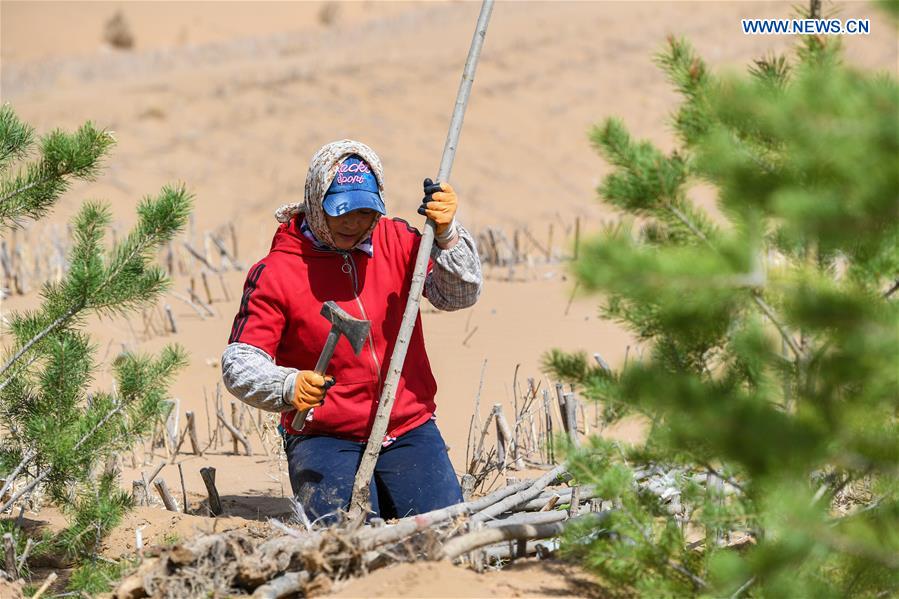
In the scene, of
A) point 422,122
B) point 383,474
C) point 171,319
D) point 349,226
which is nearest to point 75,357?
point 349,226

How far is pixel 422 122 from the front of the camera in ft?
Result: 53.5

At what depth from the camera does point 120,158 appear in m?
14.8

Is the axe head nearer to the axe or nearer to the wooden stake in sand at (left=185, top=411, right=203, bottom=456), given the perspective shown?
the axe

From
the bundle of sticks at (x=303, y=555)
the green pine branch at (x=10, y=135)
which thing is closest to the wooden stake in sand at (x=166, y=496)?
the bundle of sticks at (x=303, y=555)

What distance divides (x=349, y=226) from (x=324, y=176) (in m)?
0.19

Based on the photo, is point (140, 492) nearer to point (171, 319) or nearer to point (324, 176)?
point (324, 176)

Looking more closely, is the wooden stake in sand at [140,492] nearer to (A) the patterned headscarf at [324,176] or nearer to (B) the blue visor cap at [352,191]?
(A) the patterned headscarf at [324,176]

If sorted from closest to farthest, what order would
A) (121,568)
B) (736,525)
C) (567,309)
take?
(736,525) → (121,568) → (567,309)

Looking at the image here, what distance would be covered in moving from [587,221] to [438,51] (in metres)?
6.70

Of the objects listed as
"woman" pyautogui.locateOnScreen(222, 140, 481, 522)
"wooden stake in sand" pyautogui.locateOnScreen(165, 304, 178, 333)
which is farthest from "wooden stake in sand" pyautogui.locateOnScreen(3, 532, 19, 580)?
"wooden stake in sand" pyautogui.locateOnScreen(165, 304, 178, 333)

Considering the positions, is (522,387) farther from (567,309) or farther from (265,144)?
(265,144)

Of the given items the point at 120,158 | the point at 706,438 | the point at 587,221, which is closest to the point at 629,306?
the point at 706,438

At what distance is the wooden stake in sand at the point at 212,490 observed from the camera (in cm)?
417

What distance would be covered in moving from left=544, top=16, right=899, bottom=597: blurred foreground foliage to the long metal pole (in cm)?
96
